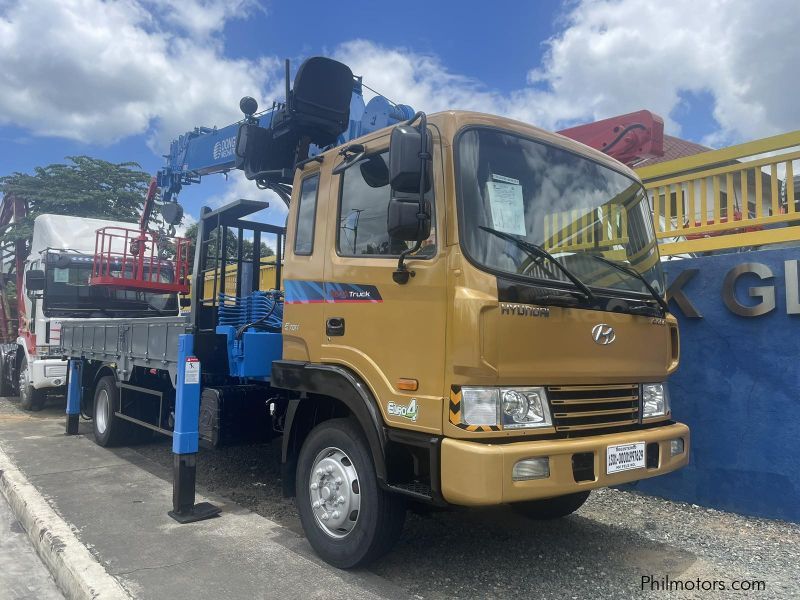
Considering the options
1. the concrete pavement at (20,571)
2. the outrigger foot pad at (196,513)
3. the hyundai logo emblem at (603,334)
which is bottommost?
the concrete pavement at (20,571)

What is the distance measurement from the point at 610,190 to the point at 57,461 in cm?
623

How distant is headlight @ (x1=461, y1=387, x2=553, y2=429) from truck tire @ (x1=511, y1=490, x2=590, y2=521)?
169cm

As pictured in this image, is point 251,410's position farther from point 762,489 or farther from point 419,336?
point 762,489

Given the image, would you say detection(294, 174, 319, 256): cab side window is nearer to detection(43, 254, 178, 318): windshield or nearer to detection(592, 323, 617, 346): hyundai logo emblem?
detection(592, 323, 617, 346): hyundai logo emblem

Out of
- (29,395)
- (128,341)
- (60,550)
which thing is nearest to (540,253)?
(60,550)

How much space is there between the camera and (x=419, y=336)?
10.6 feet

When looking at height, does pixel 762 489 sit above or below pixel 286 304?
below

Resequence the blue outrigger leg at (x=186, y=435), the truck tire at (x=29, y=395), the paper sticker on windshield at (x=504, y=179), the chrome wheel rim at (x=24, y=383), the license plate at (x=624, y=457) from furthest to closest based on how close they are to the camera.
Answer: the chrome wheel rim at (x=24, y=383), the truck tire at (x=29, y=395), the blue outrigger leg at (x=186, y=435), the paper sticker on windshield at (x=504, y=179), the license plate at (x=624, y=457)

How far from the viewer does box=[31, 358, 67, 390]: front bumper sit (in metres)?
10.1

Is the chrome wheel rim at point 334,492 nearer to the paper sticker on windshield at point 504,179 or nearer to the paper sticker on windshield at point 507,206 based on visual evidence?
the paper sticker on windshield at point 507,206

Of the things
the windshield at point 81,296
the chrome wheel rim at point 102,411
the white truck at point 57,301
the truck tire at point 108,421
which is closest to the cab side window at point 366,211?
the truck tire at point 108,421

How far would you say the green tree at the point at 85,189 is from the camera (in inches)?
917

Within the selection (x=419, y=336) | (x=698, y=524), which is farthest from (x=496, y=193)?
(x=698, y=524)

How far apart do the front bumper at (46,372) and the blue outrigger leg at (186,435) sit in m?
6.49
